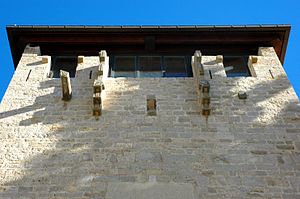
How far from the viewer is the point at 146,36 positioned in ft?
38.7

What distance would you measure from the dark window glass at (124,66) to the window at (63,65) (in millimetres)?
1006

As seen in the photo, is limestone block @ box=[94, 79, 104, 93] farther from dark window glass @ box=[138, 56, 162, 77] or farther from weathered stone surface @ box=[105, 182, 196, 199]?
weathered stone surface @ box=[105, 182, 196, 199]

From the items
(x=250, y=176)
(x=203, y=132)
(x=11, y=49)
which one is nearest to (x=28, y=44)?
(x=11, y=49)

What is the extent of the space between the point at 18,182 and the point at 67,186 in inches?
32.7

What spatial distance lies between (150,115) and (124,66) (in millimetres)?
Result: 2505

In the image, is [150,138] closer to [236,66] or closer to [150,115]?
[150,115]

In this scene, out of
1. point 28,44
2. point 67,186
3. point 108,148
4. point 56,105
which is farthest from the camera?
point 28,44

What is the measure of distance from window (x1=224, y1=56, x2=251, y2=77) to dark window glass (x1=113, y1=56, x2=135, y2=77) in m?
2.26

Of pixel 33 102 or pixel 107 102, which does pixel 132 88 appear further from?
pixel 33 102

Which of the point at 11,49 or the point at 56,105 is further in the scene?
the point at 11,49

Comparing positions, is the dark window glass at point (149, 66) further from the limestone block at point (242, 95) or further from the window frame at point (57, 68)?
the limestone block at point (242, 95)

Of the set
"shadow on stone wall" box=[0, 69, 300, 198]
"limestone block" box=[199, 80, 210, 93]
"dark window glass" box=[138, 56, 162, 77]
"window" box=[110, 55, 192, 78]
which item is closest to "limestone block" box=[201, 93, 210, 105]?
"limestone block" box=[199, 80, 210, 93]

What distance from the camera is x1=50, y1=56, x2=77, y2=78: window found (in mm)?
10966

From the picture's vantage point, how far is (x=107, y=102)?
9.53 m
